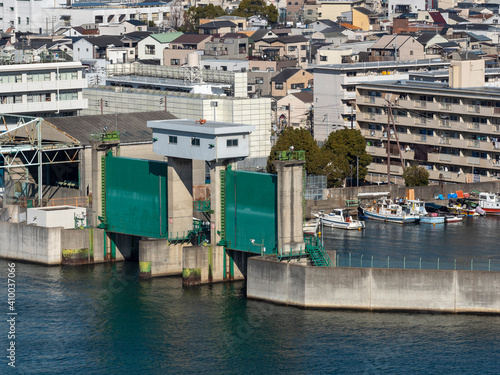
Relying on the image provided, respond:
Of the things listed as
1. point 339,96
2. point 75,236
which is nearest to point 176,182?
point 75,236

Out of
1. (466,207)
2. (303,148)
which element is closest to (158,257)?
(303,148)

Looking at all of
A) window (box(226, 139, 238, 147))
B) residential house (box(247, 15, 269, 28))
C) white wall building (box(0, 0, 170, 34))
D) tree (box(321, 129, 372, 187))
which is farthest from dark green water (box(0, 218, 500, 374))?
residential house (box(247, 15, 269, 28))

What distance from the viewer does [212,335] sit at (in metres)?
45.2

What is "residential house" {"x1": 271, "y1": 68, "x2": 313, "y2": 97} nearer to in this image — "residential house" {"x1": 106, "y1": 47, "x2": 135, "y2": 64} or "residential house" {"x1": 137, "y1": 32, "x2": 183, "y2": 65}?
"residential house" {"x1": 106, "y1": 47, "x2": 135, "y2": 64}

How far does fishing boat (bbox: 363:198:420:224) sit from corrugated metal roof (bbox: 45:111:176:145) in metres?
14.8

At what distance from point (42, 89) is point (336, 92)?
24.5 meters

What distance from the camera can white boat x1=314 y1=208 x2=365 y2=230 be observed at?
67750 mm

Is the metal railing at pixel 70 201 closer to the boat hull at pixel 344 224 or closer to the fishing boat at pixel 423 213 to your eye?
the boat hull at pixel 344 224

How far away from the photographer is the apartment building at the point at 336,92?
88375 mm

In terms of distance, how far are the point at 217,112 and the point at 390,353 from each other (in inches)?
1403

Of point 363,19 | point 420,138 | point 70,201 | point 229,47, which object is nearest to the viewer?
point 70,201

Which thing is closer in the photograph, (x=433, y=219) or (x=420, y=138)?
(x=433, y=219)

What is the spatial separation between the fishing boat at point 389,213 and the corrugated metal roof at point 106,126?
14759 millimetres

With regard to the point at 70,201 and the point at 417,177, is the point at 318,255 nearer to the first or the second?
the point at 70,201
